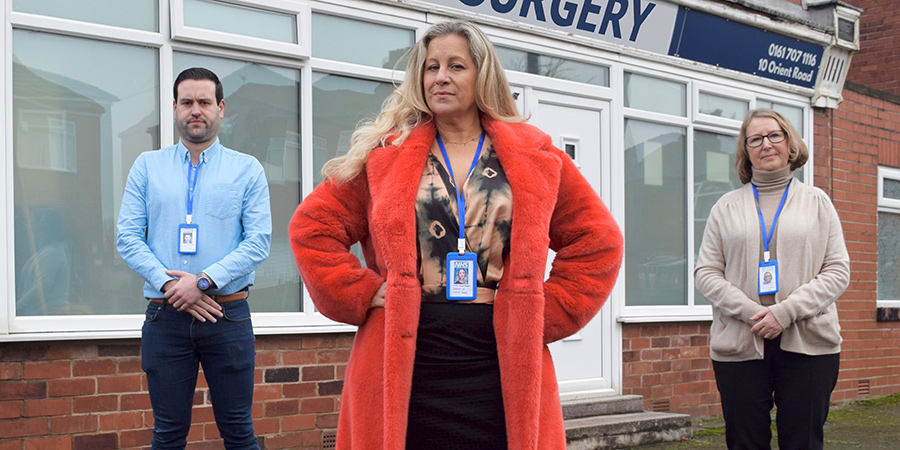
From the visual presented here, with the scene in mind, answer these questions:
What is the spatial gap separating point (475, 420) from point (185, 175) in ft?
6.71

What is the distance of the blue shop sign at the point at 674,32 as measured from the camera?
7.26 m

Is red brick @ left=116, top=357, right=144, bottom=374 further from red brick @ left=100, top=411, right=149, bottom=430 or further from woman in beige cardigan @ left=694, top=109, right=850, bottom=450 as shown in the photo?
woman in beige cardigan @ left=694, top=109, right=850, bottom=450

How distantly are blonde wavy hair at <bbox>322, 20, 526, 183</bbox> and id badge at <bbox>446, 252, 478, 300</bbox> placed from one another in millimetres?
374

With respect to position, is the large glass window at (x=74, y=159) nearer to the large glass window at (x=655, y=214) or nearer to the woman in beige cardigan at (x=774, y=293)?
the woman in beige cardigan at (x=774, y=293)

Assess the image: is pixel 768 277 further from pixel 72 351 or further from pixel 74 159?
pixel 74 159

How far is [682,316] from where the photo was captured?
8.22 m

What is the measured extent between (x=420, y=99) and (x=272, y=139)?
11.2 ft

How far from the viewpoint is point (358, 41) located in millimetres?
6289

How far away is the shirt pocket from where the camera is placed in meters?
3.96

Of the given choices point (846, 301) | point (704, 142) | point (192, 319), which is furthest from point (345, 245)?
point (846, 301)

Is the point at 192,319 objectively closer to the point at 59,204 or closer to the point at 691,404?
the point at 59,204

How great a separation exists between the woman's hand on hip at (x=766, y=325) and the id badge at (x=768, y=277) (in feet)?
0.42

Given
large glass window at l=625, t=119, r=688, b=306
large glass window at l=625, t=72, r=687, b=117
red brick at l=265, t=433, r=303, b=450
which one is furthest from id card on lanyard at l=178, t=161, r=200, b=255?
large glass window at l=625, t=72, r=687, b=117

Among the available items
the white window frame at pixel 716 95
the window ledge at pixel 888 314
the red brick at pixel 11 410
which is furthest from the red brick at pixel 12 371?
the window ledge at pixel 888 314
